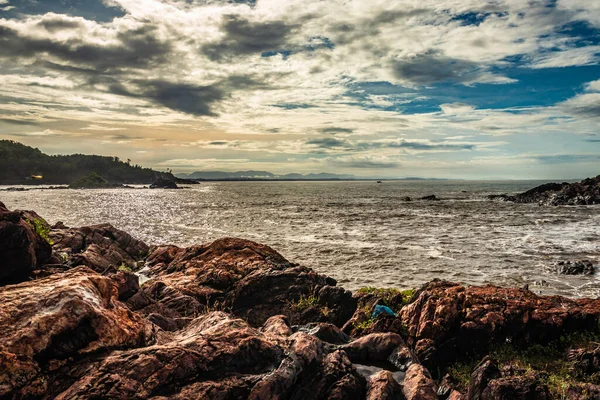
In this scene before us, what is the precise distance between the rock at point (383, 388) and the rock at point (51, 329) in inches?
197

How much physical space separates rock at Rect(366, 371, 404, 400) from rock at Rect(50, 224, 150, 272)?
1914cm

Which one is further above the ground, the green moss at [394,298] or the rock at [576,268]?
the green moss at [394,298]

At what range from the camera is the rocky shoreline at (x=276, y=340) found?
681 centimetres

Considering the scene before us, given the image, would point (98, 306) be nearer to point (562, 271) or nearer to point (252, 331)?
point (252, 331)

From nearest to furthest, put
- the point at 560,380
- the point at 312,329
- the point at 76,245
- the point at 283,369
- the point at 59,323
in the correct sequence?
the point at 59,323 < the point at 283,369 < the point at 560,380 < the point at 312,329 < the point at 76,245

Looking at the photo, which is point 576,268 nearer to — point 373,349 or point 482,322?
point 482,322

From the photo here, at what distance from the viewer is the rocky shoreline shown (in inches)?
268

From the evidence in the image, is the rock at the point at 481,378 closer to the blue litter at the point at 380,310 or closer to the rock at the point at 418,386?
the rock at the point at 418,386

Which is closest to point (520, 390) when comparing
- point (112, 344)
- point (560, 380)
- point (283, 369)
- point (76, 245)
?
point (560, 380)

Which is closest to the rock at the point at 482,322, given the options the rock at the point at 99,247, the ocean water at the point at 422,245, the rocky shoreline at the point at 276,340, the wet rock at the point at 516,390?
the rocky shoreline at the point at 276,340

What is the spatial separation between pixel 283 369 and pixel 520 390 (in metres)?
4.76

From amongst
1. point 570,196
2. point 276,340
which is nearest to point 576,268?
point 276,340

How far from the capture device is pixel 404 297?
1593cm

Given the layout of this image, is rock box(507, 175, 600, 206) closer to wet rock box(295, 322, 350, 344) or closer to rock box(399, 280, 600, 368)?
rock box(399, 280, 600, 368)
